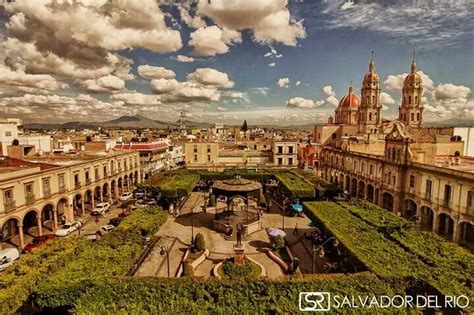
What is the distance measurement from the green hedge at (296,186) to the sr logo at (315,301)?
1080 inches

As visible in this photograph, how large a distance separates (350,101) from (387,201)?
4990cm

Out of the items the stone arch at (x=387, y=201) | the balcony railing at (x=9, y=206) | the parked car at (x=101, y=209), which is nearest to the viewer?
the balcony railing at (x=9, y=206)

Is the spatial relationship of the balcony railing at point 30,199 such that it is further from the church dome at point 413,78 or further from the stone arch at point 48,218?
the church dome at point 413,78

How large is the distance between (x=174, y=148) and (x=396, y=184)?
2631 inches

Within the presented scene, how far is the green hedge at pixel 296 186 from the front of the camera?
43.5m

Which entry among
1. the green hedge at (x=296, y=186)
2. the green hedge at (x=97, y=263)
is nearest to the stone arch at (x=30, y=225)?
the green hedge at (x=97, y=263)

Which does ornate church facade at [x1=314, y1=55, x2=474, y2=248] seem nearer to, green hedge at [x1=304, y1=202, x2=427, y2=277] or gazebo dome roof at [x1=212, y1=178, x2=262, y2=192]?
green hedge at [x1=304, y1=202, x2=427, y2=277]

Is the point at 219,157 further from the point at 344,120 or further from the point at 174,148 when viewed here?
the point at 344,120

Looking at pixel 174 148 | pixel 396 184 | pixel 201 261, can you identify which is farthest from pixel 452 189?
pixel 174 148

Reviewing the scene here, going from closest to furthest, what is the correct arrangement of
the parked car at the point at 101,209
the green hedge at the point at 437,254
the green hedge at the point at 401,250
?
the green hedge at the point at 437,254 < the green hedge at the point at 401,250 < the parked car at the point at 101,209

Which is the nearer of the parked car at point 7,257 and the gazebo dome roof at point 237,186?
the parked car at point 7,257

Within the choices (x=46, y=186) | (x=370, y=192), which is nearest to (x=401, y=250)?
(x=370, y=192)

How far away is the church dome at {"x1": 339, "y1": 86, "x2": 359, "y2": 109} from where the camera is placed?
88.6 meters

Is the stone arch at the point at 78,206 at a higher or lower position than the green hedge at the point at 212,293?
lower
